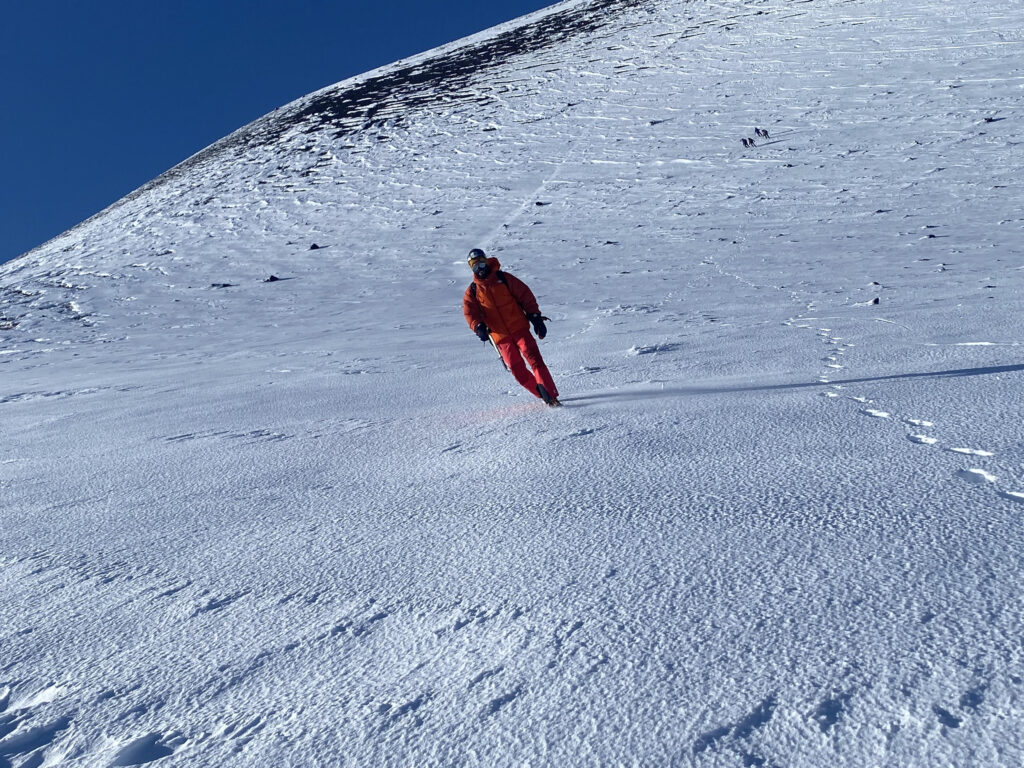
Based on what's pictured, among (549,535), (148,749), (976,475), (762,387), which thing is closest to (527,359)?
(762,387)

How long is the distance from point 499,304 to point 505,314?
0.09 metres

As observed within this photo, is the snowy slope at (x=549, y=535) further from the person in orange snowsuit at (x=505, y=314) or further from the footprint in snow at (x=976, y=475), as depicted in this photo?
the person in orange snowsuit at (x=505, y=314)

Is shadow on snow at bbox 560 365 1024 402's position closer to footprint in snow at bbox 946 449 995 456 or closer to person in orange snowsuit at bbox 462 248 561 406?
person in orange snowsuit at bbox 462 248 561 406

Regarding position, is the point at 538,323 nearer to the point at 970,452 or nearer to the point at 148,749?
the point at 970,452

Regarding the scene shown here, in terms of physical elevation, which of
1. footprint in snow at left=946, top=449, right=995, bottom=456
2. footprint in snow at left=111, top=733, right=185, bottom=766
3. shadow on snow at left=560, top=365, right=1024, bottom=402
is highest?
footprint in snow at left=111, top=733, right=185, bottom=766

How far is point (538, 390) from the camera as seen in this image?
5.96 meters

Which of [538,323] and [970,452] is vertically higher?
[538,323]

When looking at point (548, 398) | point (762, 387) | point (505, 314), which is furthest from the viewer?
point (505, 314)

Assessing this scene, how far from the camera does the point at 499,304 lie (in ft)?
20.3

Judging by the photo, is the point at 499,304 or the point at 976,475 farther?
the point at 499,304

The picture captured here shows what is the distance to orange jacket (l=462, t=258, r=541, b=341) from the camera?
6160mm

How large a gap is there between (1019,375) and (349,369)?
20.9 feet

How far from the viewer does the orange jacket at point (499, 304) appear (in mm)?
6160

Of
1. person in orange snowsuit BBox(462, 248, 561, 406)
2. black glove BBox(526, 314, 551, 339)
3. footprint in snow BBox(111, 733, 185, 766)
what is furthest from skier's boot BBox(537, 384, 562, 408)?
footprint in snow BBox(111, 733, 185, 766)
